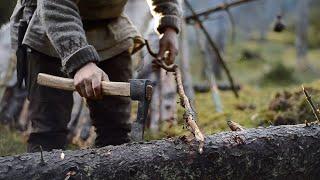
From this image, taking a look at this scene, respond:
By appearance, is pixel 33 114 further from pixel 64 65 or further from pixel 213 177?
pixel 213 177

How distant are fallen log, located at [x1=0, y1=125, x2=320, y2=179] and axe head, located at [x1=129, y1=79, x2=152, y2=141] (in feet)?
0.60

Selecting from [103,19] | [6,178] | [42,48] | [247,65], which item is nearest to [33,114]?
[42,48]

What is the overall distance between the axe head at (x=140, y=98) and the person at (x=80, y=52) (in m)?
0.17

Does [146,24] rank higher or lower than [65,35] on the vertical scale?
higher

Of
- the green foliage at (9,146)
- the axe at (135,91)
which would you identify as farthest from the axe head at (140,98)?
the green foliage at (9,146)

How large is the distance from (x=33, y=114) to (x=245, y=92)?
6.30 metres

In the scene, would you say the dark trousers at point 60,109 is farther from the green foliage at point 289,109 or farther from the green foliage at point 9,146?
the green foliage at point 289,109

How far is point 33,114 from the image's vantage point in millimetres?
3404

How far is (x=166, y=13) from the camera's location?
374 centimetres

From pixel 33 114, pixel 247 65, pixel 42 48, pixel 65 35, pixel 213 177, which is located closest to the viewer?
pixel 213 177

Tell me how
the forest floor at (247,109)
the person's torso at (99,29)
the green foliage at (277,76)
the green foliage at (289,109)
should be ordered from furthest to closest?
the green foliage at (277,76)
the green foliage at (289,109)
the forest floor at (247,109)
the person's torso at (99,29)

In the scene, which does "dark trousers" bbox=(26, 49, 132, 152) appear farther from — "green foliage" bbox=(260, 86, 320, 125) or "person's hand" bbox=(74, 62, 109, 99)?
"green foliage" bbox=(260, 86, 320, 125)

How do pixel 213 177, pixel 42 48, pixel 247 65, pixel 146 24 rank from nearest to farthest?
pixel 213 177 < pixel 42 48 < pixel 146 24 < pixel 247 65

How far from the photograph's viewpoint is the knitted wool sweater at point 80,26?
9.07 feet
